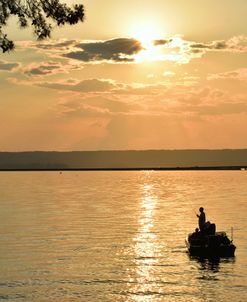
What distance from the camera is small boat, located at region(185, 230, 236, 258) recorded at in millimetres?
48719

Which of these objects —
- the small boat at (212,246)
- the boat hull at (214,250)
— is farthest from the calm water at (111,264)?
the small boat at (212,246)

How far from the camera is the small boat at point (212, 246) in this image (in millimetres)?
48719

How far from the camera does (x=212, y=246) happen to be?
48.7m

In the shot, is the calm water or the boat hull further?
the boat hull

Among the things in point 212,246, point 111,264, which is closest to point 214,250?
point 212,246

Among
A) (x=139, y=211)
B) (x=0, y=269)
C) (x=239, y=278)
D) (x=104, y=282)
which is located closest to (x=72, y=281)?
(x=104, y=282)

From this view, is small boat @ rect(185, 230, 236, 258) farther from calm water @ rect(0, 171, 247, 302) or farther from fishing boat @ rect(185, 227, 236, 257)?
calm water @ rect(0, 171, 247, 302)

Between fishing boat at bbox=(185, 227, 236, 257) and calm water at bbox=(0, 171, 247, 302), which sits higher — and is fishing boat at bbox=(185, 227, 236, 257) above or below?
above

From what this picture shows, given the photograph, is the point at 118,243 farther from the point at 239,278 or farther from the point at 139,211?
the point at 139,211

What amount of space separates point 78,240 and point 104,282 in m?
22.4

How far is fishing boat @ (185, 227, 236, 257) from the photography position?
4872 centimetres

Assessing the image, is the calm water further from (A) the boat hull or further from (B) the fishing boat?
(B) the fishing boat

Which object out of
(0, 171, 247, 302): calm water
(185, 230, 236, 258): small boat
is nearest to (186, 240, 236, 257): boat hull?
(185, 230, 236, 258): small boat

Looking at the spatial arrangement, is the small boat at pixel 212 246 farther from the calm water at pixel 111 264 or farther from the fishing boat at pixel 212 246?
the calm water at pixel 111 264
